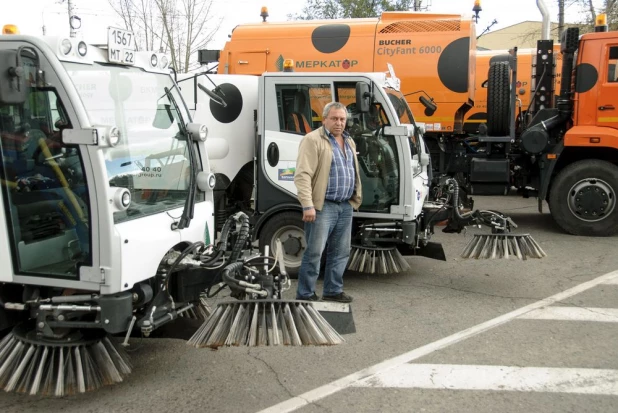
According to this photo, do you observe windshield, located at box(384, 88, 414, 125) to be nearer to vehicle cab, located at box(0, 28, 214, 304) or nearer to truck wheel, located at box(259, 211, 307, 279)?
truck wheel, located at box(259, 211, 307, 279)

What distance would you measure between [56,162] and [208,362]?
1816 millimetres

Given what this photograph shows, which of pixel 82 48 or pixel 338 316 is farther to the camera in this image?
pixel 338 316

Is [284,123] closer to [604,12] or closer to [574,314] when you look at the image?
[574,314]

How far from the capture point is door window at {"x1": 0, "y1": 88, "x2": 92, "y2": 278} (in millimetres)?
3672

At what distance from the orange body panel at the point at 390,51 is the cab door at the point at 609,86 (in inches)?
76.6

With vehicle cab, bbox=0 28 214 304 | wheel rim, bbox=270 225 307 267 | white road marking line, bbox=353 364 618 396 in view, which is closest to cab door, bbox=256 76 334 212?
wheel rim, bbox=270 225 307 267

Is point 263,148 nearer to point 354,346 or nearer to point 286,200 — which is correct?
point 286,200

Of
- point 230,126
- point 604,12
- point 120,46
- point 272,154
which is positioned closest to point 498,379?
point 120,46

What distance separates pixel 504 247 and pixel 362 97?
206 centimetres

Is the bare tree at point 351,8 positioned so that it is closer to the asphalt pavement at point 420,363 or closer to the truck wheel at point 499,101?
the truck wheel at point 499,101

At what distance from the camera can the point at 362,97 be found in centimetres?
616

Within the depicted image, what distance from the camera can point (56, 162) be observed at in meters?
3.73

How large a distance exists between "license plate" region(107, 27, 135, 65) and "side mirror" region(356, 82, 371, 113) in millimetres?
2551

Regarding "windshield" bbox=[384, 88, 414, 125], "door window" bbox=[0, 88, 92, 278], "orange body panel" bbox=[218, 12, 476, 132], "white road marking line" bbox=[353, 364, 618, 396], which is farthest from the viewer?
"orange body panel" bbox=[218, 12, 476, 132]
